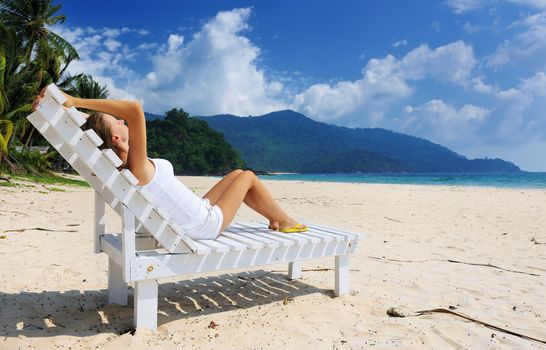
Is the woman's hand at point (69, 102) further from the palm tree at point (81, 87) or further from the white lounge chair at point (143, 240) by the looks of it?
the palm tree at point (81, 87)

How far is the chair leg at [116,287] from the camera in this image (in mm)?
3297

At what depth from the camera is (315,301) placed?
11.3 ft

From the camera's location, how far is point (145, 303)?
266 cm

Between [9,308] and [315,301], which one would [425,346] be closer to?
[315,301]

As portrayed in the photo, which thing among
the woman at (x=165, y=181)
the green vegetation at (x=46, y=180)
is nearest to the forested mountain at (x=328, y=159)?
the green vegetation at (x=46, y=180)

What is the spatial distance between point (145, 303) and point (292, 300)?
4.25 feet

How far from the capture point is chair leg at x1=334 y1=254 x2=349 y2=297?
3.55 m

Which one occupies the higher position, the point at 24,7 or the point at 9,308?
the point at 24,7

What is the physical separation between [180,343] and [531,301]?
9.88 ft

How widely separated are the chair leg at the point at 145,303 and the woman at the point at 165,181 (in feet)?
1.74

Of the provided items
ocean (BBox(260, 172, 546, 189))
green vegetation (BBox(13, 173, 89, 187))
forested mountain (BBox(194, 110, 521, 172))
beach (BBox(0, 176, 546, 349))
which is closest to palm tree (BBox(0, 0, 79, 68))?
green vegetation (BBox(13, 173, 89, 187))

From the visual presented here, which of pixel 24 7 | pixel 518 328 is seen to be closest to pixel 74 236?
pixel 518 328

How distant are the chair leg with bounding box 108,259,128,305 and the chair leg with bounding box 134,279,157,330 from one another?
0.71 m

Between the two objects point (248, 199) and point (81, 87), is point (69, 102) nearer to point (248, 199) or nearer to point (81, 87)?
point (248, 199)
